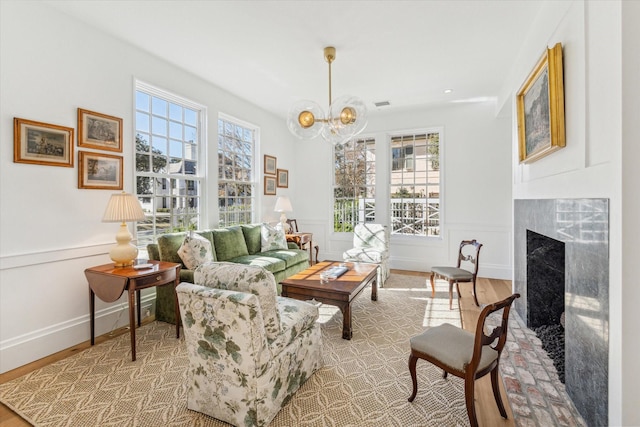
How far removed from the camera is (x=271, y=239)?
4836 mm

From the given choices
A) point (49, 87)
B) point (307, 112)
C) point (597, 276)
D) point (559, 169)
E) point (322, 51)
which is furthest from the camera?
point (322, 51)

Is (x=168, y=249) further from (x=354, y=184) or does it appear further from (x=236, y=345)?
(x=354, y=184)

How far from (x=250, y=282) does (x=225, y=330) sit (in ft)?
0.97

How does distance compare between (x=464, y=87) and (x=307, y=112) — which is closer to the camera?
(x=307, y=112)

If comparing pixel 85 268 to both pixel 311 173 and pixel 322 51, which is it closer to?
pixel 322 51

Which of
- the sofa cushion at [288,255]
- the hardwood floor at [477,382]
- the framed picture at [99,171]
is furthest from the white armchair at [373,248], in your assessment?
the framed picture at [99,171]

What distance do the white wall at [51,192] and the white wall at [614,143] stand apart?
13.0ft

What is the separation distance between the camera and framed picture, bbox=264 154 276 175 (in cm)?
575

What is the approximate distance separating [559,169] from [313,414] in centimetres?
243

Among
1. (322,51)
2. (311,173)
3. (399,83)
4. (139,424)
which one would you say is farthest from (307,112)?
(311,173)

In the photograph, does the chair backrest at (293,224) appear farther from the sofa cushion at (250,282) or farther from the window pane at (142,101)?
the sofa cushion at (250,282)

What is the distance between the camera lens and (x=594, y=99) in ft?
5.57

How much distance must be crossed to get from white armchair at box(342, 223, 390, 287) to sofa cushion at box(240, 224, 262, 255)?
1401 millimetres

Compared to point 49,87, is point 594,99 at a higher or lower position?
lower
